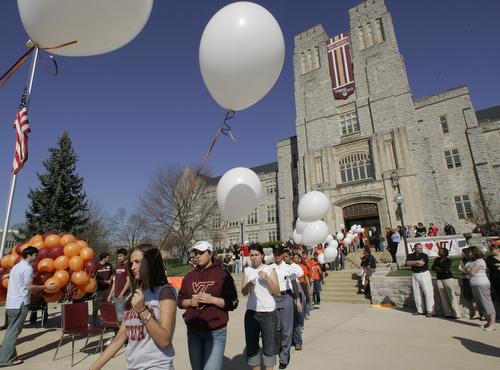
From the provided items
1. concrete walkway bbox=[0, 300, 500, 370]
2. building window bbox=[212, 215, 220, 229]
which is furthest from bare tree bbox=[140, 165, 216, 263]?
concrete walkway bbox=[0, 300, 500, 370]

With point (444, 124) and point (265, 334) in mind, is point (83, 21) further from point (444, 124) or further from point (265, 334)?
point (444, 124)

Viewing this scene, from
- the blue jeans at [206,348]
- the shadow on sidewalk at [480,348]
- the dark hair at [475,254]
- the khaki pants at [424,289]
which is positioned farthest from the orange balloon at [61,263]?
the dark hair at [475,254]

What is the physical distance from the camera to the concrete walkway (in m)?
4.37

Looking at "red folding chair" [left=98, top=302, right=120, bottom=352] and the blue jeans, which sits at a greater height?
the blue jeans

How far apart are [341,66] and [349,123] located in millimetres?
6022

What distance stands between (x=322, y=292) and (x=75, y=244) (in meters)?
9.14

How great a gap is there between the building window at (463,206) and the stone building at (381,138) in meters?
0.07

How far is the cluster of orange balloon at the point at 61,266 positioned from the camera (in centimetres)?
577

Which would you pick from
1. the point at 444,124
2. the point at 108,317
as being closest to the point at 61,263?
the point at 108,317

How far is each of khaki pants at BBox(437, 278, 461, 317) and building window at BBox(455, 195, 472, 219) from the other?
1902 centimetres

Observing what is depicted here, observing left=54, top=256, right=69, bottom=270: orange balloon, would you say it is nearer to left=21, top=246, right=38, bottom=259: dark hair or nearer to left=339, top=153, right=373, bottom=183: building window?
left=21, top=246, right=38, bottom=259: dark hair

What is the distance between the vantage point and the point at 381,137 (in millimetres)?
23812

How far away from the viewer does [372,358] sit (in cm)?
454

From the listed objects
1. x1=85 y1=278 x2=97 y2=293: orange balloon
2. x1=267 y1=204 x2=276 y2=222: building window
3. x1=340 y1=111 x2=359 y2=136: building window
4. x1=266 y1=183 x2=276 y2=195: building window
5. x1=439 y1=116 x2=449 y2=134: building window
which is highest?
x1=340 y1=111 x2=359 y2=136: building window
